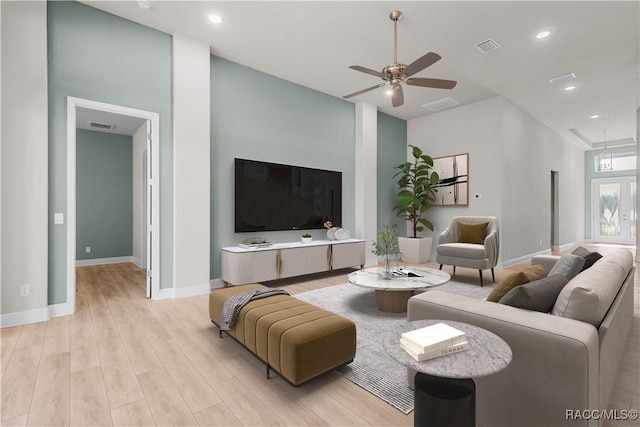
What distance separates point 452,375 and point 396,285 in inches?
82.4

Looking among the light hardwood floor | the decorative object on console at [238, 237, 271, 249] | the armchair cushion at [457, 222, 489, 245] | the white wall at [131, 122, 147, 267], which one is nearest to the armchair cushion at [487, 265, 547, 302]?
the light hardwood floor

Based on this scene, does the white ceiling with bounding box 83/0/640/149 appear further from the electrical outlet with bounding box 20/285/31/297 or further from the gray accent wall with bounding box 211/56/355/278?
the electrical outlet with bounding box 20/285/31/297

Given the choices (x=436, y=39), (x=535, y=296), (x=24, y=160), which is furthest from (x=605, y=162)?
(x=24, y=160)

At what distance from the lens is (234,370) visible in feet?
6.88

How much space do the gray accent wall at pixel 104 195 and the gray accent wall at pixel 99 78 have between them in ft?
11.6

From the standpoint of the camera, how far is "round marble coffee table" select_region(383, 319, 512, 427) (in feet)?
3.48

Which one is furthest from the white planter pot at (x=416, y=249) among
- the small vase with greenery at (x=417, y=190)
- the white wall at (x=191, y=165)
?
the white wall at (x=191, y=165)

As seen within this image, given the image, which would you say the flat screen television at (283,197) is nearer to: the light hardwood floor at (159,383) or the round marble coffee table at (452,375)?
the light hardwood floor at (159,383)

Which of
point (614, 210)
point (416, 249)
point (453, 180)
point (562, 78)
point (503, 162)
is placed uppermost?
point (562, 78)

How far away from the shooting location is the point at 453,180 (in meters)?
6.34

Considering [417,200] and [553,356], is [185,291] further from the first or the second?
[417,200]

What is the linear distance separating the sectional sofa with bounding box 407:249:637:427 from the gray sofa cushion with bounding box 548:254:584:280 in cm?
32

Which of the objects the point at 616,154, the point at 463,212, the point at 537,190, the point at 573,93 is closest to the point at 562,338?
the point at 463,212

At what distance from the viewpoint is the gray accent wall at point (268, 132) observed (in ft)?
14.3
